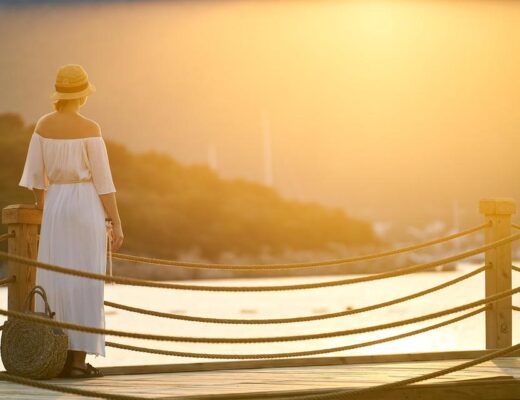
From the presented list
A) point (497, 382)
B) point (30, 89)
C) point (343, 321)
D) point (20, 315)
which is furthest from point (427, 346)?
point (30, 89)

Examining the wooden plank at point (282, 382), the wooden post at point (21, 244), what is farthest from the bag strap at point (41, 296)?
the wooden plank at point (282, 382)

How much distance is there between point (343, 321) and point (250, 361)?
19.0 m

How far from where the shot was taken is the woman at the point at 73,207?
5148 millimetres

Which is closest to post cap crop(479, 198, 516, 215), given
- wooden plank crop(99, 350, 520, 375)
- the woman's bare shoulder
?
wooden plank crop(99, 350, 520, 375)

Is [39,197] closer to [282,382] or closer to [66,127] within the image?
[66,127]

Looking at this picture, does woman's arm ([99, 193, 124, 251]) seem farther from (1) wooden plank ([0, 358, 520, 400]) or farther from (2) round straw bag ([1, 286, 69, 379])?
(1) wooden plank ([0, 358, 520, 400])

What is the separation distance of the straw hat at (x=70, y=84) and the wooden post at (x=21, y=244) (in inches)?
23.1

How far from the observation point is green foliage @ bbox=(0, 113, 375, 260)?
4906 cm

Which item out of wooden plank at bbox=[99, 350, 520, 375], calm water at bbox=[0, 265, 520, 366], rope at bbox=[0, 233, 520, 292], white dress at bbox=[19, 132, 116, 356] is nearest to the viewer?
rope at bbox=[0, 233, 520, 292]

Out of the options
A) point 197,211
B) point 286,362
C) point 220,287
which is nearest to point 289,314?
point 286,362

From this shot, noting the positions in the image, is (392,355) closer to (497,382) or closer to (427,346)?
(497,382)

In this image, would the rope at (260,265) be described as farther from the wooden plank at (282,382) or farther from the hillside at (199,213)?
the hillside at (199,213)

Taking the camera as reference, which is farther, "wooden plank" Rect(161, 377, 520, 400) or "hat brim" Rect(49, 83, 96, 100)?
"hat brim" Rect(49, 83, 96, 100)

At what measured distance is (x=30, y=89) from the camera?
56.7 metres
